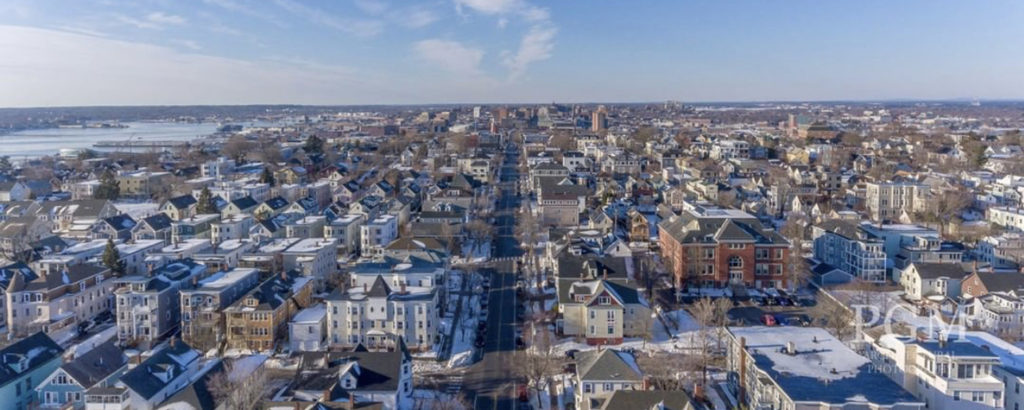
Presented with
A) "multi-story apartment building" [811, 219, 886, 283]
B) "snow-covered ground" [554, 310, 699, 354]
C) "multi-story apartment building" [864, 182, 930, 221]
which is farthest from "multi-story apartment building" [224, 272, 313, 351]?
"multi-story apartment building" [864, 182, 930, 221]

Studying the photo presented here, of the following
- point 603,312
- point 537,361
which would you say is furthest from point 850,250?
point 537,361

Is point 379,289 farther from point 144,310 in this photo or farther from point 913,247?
point 913,247

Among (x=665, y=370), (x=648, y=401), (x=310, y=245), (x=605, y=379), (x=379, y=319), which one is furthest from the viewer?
(x=310, y=245)

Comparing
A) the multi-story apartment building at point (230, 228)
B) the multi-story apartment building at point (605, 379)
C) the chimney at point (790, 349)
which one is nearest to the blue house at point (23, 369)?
the multi-story apartment building at point (605, 379)

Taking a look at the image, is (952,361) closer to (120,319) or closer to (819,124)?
(120,319)

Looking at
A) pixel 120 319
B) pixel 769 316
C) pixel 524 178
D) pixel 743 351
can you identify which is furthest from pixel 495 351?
pixel 524 178

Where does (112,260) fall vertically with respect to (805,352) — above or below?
above

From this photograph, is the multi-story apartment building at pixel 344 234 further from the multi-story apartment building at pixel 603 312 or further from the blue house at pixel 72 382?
the blue house at pixel 72 382

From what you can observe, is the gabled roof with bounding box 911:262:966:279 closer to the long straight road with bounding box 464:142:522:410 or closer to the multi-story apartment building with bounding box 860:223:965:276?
the multi-story apartment building with bounding box 860:223:965:276
